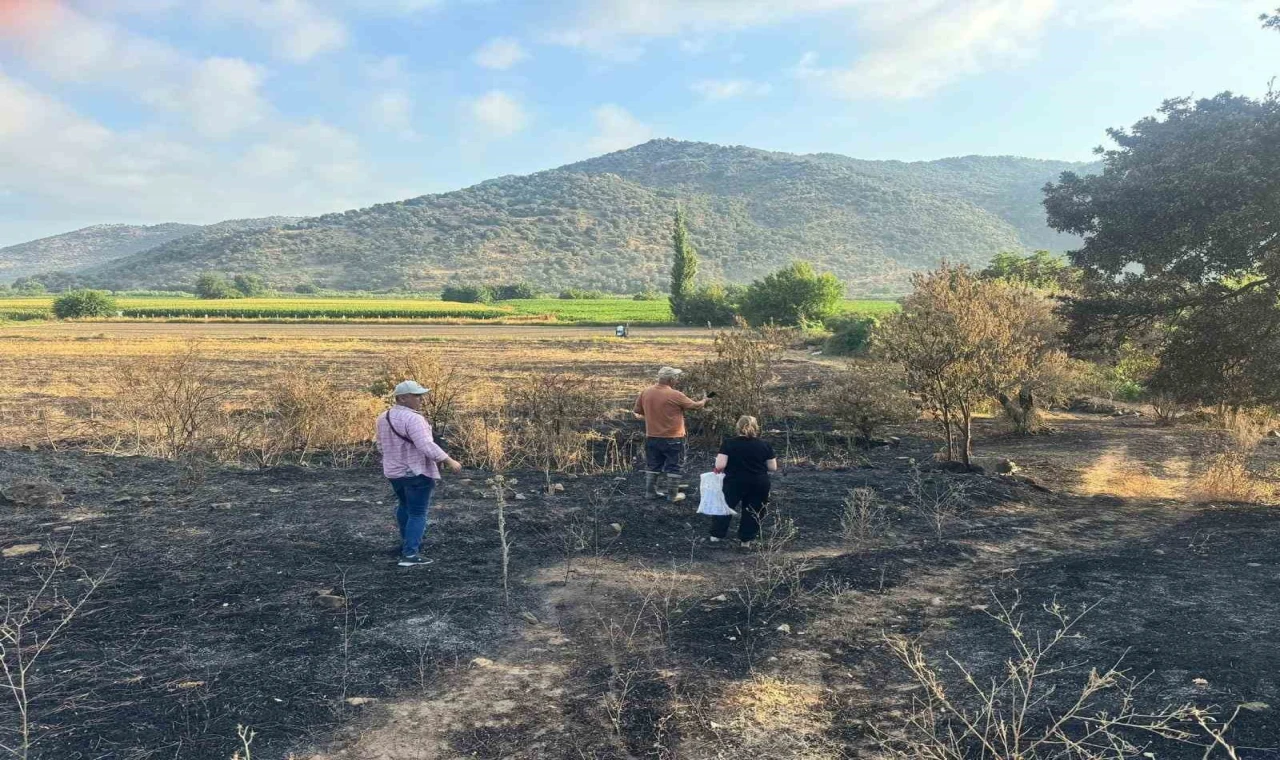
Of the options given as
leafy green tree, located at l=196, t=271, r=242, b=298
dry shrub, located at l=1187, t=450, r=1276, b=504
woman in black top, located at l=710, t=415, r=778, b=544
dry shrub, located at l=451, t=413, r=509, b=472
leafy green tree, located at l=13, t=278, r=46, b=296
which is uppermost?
leafy green tree, located at l=13, t=278, r=46, b=296

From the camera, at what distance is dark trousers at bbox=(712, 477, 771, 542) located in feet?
26.3

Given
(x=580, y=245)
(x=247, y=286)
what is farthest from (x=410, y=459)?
(x=580, y=245)

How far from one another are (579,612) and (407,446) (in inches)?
89.8

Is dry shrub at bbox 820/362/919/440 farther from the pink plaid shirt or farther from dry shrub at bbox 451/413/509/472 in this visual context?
the pink plaid shirt

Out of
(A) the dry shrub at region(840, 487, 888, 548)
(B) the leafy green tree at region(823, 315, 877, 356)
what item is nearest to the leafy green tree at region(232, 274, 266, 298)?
(B) the leafy green tree at region(823, 315, 877, 356)

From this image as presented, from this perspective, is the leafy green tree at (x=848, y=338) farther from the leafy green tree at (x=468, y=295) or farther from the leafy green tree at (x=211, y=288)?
the leafy green tree at (x=211, y=288)

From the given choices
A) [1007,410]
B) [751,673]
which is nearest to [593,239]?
[1007,410]

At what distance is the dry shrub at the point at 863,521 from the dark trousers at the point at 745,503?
1.03m

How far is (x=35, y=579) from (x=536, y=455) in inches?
272

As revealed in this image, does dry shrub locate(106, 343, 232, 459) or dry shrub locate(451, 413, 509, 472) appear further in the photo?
dry shrub locate(451, 413, 509, 472)

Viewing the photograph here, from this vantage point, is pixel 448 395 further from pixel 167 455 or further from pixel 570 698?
pixel 570 698

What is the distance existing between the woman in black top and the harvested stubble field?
56 cm

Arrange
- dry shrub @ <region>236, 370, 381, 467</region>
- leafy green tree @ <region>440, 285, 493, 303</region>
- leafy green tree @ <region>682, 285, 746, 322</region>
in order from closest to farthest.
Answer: dry shrub @ <region>236, 370, 381, 467</region> < leafy green tree @ <region>682, 285, 746, 322</region> < leafy green tree @ <region>440, 285, 493, 303</region>

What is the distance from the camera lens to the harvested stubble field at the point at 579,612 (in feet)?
14.4
